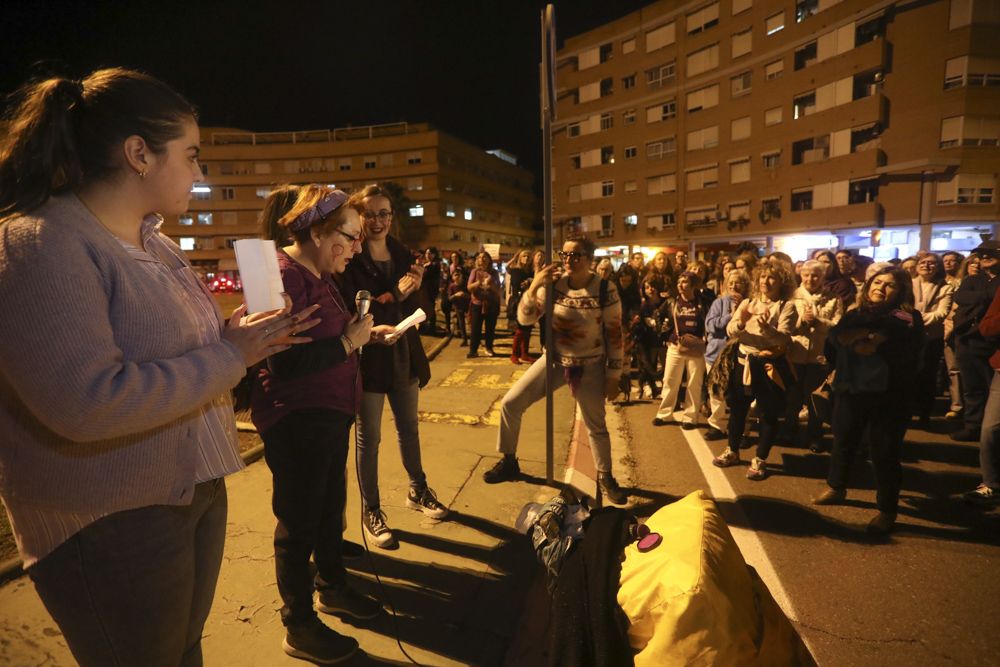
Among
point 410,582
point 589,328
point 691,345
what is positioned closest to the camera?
point 410,582

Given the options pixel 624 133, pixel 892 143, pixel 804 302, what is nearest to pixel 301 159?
pixel 624 133

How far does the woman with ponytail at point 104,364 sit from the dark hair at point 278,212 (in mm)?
1174

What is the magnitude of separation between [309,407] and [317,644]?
1173mm

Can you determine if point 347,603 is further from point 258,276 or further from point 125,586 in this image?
point 258,276

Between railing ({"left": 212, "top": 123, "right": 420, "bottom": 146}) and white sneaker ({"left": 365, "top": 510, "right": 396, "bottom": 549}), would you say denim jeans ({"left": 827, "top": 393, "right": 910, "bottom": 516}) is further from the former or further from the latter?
railing ({"left": 212, "top": 123, "right": 420, "bottom": 146})

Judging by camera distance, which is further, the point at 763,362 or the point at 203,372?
the point at 763,362

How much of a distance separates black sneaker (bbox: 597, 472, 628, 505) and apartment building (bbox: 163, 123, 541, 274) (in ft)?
189

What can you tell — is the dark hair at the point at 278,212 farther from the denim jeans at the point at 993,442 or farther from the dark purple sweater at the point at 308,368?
the denim jeans at the point at 993,442

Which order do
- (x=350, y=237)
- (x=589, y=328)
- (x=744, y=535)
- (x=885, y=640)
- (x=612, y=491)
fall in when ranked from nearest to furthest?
(x=350, y=237) < (x=885, y=640) < (x=744, y=535) < (x=589, y=328) < (x=612, y=491)

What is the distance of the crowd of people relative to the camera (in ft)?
3.93

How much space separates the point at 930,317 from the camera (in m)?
6.78

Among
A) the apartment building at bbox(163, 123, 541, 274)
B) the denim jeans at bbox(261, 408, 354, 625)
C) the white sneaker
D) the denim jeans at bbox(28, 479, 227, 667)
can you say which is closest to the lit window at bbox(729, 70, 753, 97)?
the apartment building at bbox(163, 123, 541, 274)

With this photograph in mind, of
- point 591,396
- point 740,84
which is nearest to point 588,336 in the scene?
point 591,396

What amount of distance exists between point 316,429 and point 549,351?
210 cm
